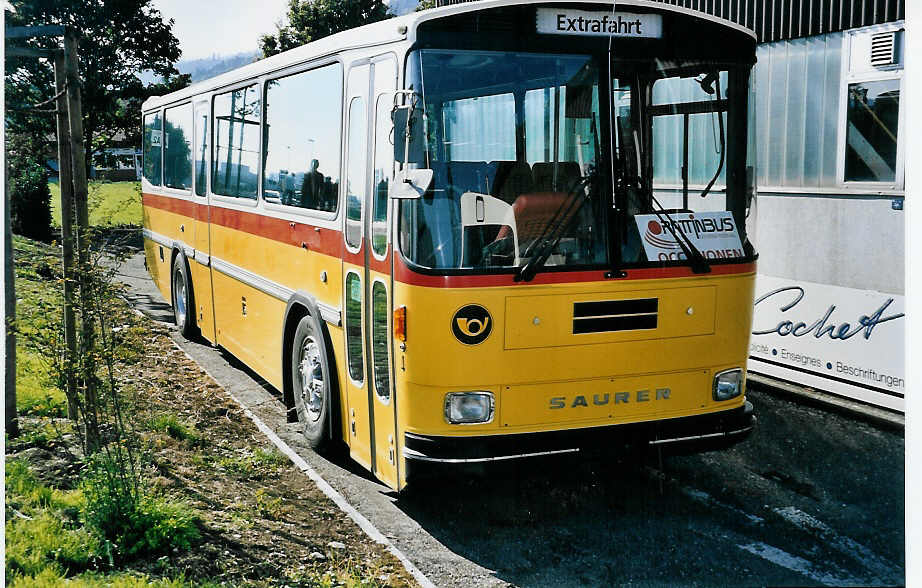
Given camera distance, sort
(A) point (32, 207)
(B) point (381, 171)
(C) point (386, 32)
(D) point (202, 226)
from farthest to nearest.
Result: (A) point (32, 207)
(D) point (202, 226)
(B) point (381, 171)
(C) point (386, 32)

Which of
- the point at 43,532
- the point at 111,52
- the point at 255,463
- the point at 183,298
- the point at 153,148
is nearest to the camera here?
the point at 43,532

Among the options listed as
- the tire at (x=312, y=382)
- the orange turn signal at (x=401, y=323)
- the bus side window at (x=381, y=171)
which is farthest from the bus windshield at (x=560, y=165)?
the tire at (x=312, y=382)

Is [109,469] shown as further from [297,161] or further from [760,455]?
[760,455]

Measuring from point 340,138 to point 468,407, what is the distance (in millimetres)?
2344

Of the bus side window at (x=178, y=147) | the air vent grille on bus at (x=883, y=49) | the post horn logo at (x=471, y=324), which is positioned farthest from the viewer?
the bus side window at (x=178, y=147)

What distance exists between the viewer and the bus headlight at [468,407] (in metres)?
5.24

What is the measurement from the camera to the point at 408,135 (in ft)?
16.8

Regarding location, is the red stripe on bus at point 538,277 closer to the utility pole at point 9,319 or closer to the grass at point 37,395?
the utility pole at point 9,319

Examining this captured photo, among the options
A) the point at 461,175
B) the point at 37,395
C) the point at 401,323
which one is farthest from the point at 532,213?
the point at 37,395

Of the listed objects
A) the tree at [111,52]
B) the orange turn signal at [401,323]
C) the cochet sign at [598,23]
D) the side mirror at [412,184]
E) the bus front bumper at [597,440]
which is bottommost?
the bus front bumper at [597,440]

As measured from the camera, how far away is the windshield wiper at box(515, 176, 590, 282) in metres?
5.24

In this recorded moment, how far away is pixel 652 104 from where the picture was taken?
560cm

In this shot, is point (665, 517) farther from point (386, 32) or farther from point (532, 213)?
point (386, 32)

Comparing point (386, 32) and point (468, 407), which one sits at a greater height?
point (386, 32)
